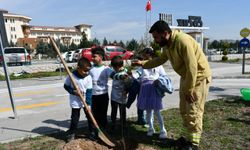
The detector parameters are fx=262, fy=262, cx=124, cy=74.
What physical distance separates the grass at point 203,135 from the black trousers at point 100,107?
0.27 meters

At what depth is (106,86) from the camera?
455 cm

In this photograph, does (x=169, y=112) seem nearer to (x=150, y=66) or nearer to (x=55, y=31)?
(x=150, y=66)

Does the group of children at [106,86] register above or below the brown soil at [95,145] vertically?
above

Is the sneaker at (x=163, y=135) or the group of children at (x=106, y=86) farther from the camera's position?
the sneaker at (x=163, y=135)

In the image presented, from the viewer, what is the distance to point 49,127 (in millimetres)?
5422

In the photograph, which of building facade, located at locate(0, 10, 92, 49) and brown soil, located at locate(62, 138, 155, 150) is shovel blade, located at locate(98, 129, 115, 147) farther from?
building facade, located at locate(0, 10, 92, 49)

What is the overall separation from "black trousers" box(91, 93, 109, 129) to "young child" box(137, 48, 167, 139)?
61cm

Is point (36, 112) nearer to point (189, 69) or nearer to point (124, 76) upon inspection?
point (124, 76)

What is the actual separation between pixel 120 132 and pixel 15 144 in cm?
180

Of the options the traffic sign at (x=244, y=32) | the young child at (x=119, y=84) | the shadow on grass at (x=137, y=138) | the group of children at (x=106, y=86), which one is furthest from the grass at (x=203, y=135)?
the traffic sign at (x=244, y=32)

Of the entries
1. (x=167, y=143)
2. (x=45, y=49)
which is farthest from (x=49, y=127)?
(x=45, y=49)

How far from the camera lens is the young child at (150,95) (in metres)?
4.44

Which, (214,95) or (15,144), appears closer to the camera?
(15,144)

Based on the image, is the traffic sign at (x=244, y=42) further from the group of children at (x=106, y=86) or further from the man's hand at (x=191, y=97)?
the man's hand at (x=191, y=97)
